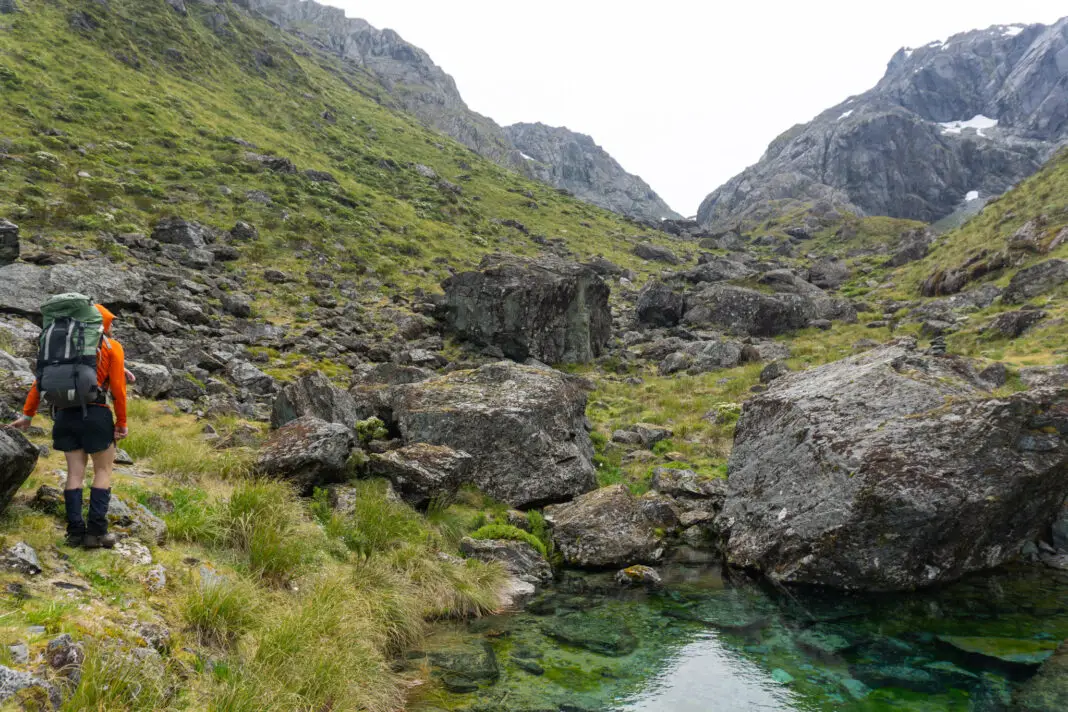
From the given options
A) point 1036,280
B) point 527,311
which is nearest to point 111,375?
point 527,311

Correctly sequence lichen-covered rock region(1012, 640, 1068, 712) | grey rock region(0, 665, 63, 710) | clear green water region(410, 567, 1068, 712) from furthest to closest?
clear green water region(410, 567, 1068, 712) < lichen-covered rock region(1012, 640, 1068, 712) < grey rock region(0, 665, 63, 710)

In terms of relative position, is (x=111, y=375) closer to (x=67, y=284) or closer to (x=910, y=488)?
(x=910, y=488)

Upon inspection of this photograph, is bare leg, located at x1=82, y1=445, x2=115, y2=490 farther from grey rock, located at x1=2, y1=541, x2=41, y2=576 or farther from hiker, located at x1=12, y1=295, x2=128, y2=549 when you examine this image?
grey rock, located at x1=2, y1=541, x2=41, y2=576

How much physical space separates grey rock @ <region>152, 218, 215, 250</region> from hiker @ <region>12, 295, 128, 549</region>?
Result: 101 ft

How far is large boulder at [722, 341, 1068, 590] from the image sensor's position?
1055 cm

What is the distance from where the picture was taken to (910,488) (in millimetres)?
10641

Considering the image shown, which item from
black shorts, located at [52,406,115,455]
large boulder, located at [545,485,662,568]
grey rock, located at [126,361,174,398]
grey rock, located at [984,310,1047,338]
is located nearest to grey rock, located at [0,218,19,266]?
grey rock, located at [126,361,174,398]

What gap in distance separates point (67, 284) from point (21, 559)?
19626 mm

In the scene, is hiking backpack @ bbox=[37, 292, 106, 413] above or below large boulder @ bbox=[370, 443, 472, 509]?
above

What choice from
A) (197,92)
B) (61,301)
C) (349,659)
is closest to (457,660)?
(349,659)

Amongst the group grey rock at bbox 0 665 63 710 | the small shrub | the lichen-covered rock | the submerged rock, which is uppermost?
grey rock at bbox 0 665 63 710

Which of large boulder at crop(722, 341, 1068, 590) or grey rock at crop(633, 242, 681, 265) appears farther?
grey rock at crop(633, 242, 681, 265)

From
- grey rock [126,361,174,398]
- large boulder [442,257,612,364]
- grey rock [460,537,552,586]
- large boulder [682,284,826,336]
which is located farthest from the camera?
large boulder [682,284,826,336]

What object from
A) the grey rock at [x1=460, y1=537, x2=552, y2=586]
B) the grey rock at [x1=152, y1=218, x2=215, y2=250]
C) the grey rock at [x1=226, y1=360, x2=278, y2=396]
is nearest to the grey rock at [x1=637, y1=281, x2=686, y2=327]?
the grey rock at [x1=226, y1=360, x2=278, y2=396]
